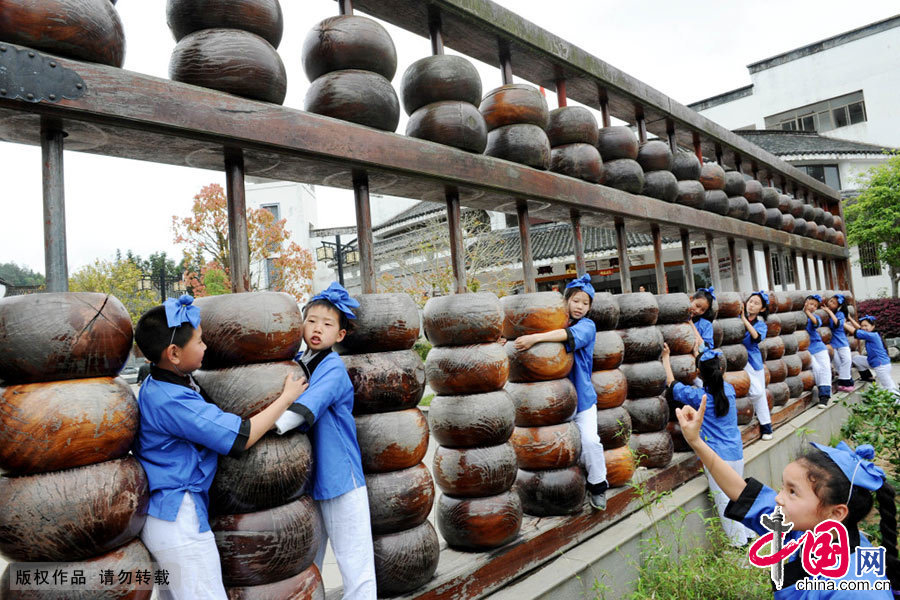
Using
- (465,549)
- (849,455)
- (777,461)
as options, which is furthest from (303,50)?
(777,461)

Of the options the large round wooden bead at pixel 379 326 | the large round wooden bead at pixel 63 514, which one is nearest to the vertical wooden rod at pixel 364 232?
the large round wooden bead at pixel 379 326

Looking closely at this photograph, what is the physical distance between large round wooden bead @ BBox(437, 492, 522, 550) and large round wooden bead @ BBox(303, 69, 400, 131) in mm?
1814

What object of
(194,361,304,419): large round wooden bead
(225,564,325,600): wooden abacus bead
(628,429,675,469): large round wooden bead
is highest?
(194,361,304,419): large round wooden bead

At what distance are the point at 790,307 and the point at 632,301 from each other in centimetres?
409

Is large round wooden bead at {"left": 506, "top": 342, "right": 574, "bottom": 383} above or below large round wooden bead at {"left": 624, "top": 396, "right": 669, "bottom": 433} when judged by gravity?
above

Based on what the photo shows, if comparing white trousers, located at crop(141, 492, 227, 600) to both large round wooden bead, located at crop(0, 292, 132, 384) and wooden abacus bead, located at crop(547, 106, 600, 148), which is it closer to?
large round wooden bead, located at crop(0, 292, 132, 384)

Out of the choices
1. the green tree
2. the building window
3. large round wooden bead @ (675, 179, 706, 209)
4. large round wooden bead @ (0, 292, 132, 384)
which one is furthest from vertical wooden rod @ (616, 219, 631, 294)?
the building window

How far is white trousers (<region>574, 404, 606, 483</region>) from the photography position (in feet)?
10.7

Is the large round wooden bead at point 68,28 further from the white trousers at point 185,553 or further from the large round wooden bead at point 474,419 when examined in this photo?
the large round wooden bead at point 474,419

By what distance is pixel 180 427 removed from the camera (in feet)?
5.56

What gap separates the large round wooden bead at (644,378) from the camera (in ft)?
13.0

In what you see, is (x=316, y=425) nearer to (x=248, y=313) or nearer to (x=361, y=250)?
(x=248, y=313)

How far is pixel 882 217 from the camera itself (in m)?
18.1

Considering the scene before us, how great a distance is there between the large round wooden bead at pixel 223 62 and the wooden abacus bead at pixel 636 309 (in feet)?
9.46
